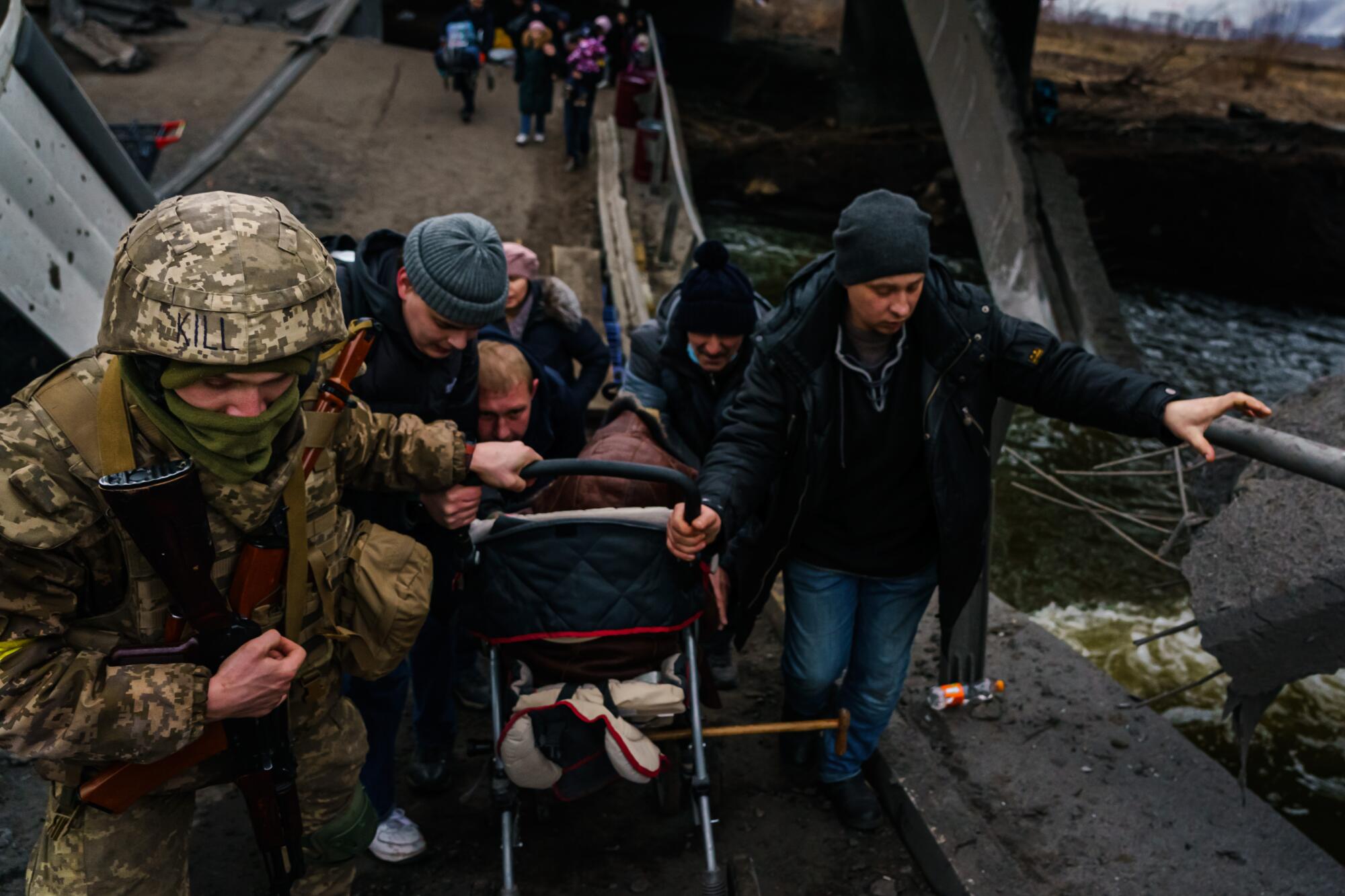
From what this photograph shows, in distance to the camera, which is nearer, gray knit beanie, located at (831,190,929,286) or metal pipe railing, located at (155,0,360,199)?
gray knit beanie, located at (831,190,929,286)

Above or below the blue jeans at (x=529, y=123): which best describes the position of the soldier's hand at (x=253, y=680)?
above

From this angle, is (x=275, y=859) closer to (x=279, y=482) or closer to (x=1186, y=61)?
(x=279, y=482)

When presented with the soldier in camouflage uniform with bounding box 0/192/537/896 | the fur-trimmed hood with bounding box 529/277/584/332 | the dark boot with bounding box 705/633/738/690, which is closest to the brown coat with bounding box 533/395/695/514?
the soldier in camouflage uniform with bounding box 0/192/537/896

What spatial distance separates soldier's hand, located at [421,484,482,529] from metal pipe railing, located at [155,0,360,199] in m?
4.75

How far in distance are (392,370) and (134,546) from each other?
104 cm

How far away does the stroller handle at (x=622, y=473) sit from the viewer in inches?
102

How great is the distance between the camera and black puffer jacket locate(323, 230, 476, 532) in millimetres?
2836

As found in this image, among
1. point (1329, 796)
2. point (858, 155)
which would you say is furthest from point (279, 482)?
point (858, 155)

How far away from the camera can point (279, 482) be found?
2021mm

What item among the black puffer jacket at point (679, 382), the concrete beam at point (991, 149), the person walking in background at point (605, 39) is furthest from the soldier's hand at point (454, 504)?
the person walking in background at point (605, 39)

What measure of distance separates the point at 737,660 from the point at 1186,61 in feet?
104

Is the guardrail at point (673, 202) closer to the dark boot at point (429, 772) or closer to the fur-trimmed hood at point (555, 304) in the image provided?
the fur-trimmed hood at point (555, 304)

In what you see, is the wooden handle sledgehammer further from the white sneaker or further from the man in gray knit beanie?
the man in gray knit beanie

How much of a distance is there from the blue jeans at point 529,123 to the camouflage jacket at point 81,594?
1056 centimetres
